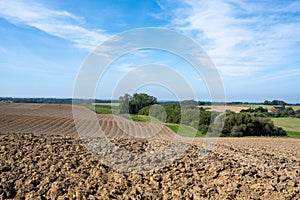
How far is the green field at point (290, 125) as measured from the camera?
39.9 m

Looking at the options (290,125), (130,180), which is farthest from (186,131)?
(130,180)

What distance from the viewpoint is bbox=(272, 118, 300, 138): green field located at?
39.9 metres

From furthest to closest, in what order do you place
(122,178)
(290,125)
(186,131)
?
(290,125) < (186,131) < (122,178)

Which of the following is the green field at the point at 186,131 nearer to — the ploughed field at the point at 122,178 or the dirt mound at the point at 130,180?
the ploughed field at the point at 122,178

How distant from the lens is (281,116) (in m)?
53.1

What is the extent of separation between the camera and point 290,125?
45.1 metres

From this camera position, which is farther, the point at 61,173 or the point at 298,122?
the point at 298,122

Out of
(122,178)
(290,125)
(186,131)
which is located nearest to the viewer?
(122,178)

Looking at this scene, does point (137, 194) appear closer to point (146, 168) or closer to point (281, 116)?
point (146, 168)

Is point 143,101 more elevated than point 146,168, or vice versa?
point 143,101

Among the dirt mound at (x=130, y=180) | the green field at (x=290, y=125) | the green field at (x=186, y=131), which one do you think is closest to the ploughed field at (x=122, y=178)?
the dirt mound at (x=130, y=180)

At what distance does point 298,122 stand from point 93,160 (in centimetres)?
4497

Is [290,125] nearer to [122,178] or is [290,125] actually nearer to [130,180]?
[130,180]

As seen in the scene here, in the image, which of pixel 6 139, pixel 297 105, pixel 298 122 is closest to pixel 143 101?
pixel 6 139
